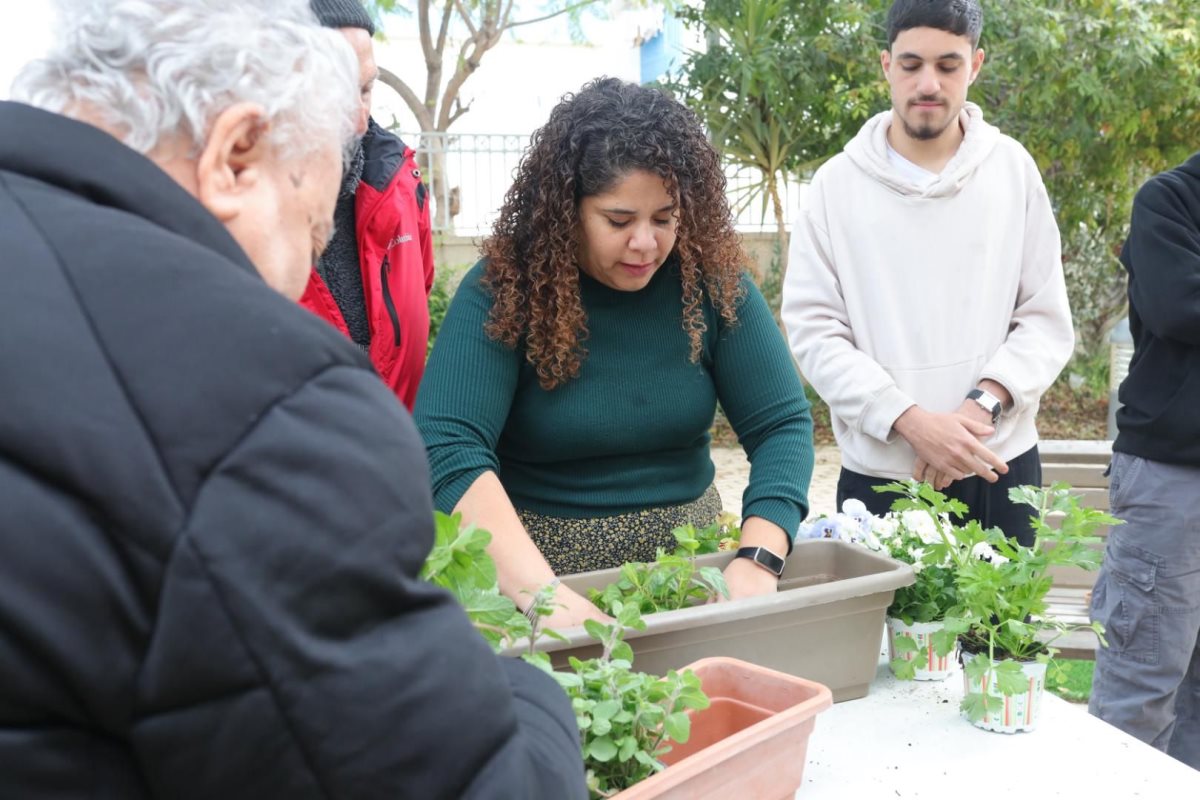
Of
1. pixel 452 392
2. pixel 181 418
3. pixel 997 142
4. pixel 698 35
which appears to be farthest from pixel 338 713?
pixel 698 35

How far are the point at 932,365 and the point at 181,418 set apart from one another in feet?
7.27

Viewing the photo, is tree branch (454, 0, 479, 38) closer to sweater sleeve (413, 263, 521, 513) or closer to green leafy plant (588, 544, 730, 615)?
sweater sleeve (413, 263, 521, 513)

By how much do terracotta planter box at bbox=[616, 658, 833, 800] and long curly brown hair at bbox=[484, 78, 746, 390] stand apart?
0.77 m

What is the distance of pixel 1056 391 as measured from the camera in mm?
10367

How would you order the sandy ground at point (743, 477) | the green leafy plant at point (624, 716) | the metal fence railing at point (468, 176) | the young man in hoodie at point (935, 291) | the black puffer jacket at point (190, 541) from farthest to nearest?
the metal fence railing at point (468, 176), the sandy ground at point (743, 477), the young man in hoodie at point (935, 291), the green leafy plant at point (624, 716), the black puffer jacket at point (190, 541)

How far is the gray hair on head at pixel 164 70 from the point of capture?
0.83m

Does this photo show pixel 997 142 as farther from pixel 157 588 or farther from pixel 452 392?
pixel 157 588

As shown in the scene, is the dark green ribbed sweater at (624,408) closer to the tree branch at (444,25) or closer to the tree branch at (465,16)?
the tree branch at (444,25)

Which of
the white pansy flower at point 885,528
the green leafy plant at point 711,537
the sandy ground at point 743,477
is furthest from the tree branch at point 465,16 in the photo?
the white pansy flower at point 885,528

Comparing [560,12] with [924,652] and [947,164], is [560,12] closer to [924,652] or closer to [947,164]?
[947,164]

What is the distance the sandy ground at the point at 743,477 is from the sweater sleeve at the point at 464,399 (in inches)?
213

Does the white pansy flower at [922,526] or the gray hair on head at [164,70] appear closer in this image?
the gray hair on head at [164,70]

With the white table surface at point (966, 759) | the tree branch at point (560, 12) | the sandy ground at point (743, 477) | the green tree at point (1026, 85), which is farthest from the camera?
the tree branch at point (560, 12)

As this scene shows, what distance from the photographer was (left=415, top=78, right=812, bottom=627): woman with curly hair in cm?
189
